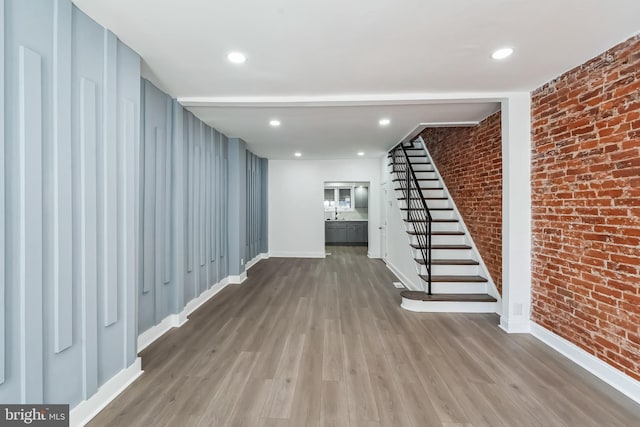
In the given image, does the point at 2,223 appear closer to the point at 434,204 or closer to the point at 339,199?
the point at 434,204

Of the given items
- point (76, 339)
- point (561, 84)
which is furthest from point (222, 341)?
point (561, 84)

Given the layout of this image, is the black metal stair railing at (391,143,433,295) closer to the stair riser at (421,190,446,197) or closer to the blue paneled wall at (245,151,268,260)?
the stair riser at (421,190,446,197)

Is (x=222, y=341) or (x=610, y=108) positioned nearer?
(x=610, y=108)

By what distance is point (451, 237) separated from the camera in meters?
4.64

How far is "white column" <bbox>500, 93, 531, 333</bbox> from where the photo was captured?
317 cm

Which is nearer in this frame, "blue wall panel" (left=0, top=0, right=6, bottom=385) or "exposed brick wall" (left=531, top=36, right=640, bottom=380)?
"blue wall panel" (left=0, top=0, right=6, bottom=385)

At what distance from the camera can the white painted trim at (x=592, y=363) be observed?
212 centimetres

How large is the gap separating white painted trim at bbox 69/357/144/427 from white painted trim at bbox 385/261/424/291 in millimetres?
3566

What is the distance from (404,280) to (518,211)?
8.01ft

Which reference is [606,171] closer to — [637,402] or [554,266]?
[554,266]

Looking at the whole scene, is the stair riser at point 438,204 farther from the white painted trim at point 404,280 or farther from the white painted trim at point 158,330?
the white painted trim at point 158,330

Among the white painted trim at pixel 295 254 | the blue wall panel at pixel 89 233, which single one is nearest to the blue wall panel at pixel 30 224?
the blue wall panel at pixel 89 233

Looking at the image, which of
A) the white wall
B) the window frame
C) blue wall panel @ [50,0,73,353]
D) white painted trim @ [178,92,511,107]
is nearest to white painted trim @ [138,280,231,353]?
blue wall panel @ [50,0,73,353]

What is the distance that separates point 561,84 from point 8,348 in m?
4.51
